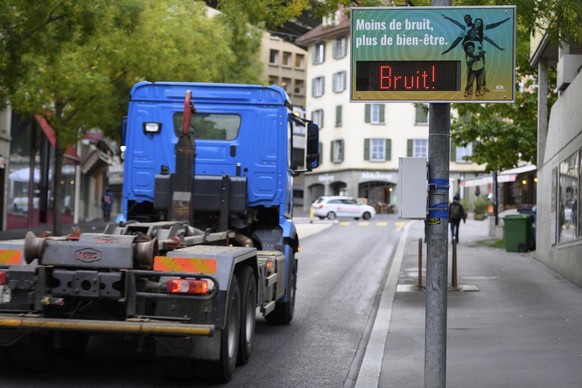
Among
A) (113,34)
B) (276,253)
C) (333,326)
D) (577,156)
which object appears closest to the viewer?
(276,253)

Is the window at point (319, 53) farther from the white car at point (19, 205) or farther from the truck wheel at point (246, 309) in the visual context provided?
the truck wheel at point (246, 309)

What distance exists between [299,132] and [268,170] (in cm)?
105

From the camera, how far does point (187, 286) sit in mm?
7488

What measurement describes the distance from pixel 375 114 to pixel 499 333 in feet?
213

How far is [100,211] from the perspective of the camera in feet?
181

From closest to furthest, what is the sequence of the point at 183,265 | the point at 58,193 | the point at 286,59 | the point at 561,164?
the point at 183,265 → the point at 561,164 → the point at 58,193 → the point at 286,59

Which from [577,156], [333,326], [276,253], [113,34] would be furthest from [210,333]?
[113,34]

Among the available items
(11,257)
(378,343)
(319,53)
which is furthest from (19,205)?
(319,53)

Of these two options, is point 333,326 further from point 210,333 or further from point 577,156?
point 577,156

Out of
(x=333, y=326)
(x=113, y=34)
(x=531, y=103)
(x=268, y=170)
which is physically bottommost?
(x=333, y=326)

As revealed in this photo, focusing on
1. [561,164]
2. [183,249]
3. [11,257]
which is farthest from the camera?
[561,164]

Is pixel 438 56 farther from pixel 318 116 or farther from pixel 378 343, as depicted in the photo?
pixel 318 116

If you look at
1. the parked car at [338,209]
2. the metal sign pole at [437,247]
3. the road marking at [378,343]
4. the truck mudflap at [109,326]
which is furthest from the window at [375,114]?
the metal sign pole at [437,247]

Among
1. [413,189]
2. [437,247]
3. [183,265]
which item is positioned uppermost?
[413,189]
